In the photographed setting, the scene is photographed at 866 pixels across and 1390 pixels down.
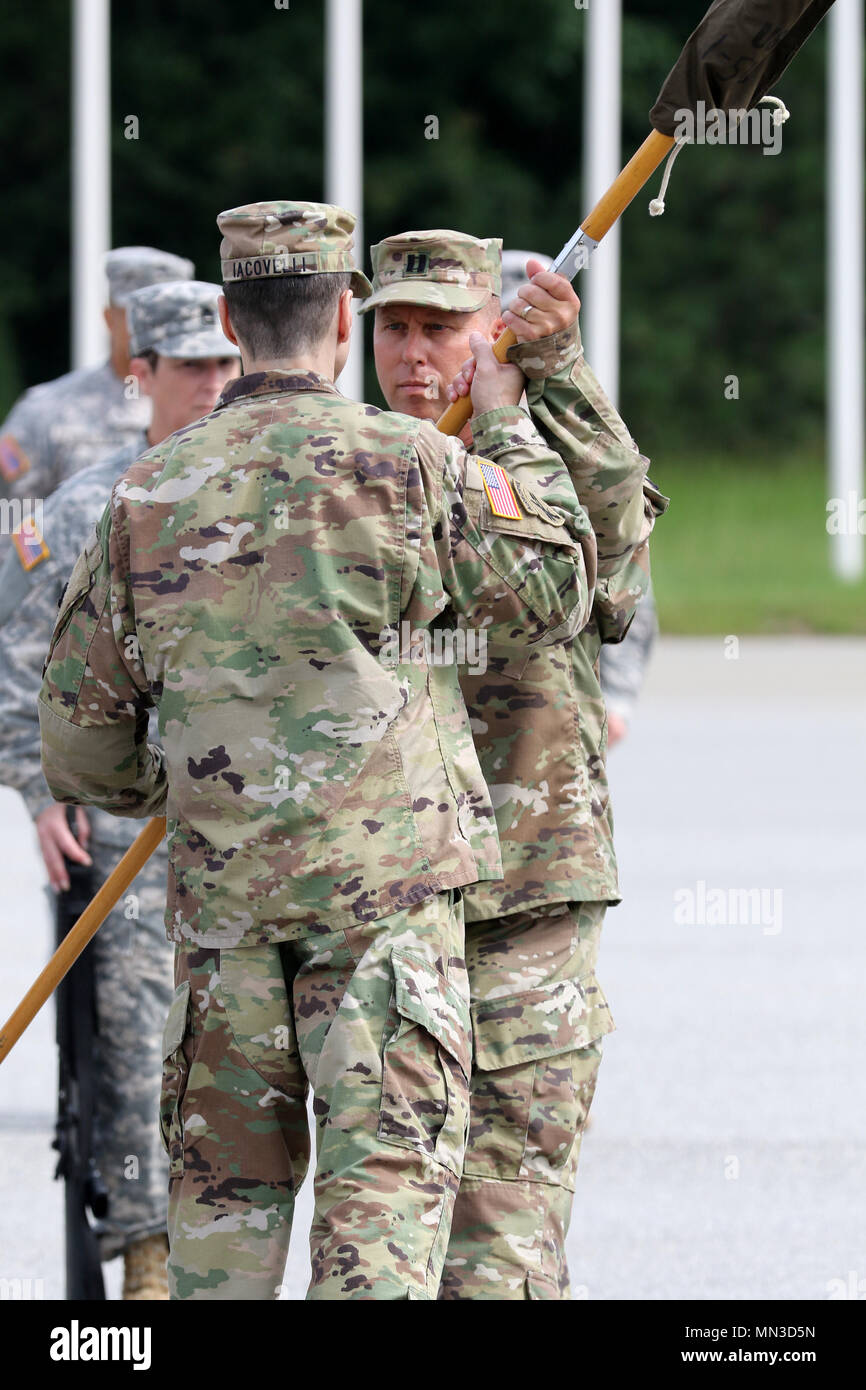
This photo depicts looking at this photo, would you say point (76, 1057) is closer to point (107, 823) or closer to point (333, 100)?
point (107, 823)

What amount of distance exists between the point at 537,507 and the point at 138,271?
442 centimetres

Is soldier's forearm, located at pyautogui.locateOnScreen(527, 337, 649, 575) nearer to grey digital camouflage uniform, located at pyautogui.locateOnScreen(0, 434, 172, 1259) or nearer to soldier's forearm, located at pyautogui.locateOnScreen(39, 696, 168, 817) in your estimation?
soldier's forearm, located at pyautogui.locateOnScreen(39, 696, 168, 817)

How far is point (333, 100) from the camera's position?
18.3 m

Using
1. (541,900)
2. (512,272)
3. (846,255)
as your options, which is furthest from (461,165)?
(541,900)

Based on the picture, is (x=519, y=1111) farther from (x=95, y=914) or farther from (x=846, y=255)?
(x=846, y=255)

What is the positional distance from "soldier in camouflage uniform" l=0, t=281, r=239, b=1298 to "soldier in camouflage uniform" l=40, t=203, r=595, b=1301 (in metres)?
1.59

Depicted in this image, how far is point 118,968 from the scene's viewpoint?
4.98 m

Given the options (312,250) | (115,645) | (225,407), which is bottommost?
(115,645)

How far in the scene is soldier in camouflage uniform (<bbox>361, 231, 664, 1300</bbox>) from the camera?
3.70m

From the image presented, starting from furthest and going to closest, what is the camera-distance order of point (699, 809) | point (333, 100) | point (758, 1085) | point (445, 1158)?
point (333, 100)
point (699, 809)
point (758, 1085)
point (445, 1158)

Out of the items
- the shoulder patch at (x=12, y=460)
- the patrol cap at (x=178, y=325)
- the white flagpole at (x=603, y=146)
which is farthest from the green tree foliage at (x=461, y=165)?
the patrol cap at (x=178, y=325)

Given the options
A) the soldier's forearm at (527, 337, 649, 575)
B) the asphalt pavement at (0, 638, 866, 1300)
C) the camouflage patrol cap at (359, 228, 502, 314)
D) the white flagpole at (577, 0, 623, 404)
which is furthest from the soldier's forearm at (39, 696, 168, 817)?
the white flagpole at (577, 0, 623, 404)
